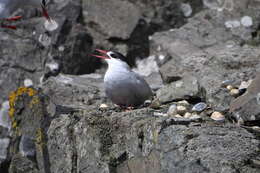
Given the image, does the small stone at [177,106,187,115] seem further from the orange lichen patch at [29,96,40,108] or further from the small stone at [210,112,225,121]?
the orange lichen patch at [29,96,40,108]

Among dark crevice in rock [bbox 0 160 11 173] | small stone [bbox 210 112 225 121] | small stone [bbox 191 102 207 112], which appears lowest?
dark crevice in rock [bbox 0 160 11 173]

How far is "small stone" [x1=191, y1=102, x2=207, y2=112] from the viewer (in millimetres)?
4898

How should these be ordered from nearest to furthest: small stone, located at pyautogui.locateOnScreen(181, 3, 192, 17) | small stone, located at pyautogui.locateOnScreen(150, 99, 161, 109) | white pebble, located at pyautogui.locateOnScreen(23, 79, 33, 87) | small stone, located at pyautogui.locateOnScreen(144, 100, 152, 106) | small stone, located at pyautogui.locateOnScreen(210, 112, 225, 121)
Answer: small stone, located at pyautogui.locateOnScreen(210, 112, 225, 121) < small stone, located at pyautogui.locateOnScreen(150, 99, 161, 109) < small stone, located at pyautogui.locateOnScreen(144, 100, 152, 106) < white pebble, located at pyautogui.locateOnScreen(23, 79, 33, 87) < small stone, located at pyautogui.locateOnScreen(181, 3, 192, 17)

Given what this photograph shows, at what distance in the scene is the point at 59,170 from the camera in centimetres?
486

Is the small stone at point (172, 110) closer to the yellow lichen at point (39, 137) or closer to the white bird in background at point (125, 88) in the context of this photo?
the white bird in background at point (125, 88)

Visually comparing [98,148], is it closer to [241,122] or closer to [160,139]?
[160,139]

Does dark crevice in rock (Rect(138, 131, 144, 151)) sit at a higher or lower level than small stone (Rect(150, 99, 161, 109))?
higher

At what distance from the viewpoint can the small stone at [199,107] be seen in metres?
4.90

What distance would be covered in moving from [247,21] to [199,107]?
261cm

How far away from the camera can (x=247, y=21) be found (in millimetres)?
7168

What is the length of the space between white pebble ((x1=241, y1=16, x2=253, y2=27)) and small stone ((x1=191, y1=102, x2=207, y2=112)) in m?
2.41

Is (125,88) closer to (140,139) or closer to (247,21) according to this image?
(140,139)

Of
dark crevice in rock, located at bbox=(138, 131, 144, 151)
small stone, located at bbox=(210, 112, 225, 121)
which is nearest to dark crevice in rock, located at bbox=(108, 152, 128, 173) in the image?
dark crevice in rock, located at bbox=(138, 131, 144, 151)

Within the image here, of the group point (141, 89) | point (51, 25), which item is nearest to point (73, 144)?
point (141, 89)
